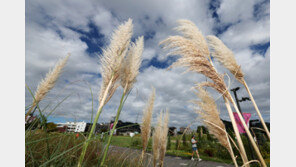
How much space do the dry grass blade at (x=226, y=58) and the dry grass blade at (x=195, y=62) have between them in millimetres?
325

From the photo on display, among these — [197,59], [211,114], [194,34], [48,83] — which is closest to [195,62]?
[197,59]

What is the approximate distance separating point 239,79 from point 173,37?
92cm

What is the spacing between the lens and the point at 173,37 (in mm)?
1533

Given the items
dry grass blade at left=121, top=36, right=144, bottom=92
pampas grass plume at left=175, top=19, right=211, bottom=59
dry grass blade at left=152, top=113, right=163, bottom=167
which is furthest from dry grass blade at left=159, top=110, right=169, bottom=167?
pampas grass plume at left=175, top=19, right=211, bottom=59

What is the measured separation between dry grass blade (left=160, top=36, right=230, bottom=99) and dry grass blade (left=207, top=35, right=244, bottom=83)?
0.32 meters

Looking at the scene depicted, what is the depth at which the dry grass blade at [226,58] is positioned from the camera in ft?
4.98

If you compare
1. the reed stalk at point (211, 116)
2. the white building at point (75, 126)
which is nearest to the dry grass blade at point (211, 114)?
the reed stalk at point (211, 116)

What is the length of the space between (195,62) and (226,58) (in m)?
0.42

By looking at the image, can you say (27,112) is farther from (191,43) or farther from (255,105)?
(255,105)

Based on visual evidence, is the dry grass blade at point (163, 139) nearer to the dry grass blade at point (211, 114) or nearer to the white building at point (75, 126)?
the dry grass blade at point (211, 114)

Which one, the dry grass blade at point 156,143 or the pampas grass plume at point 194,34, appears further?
the dry grass blade at point 156,143

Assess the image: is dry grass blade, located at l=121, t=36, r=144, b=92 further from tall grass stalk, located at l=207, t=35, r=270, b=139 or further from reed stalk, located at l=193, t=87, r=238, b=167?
tall grass stalk, located at l=207, t=35, r=270, b=139

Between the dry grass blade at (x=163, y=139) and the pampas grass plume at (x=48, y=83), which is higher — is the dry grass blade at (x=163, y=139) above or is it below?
below
